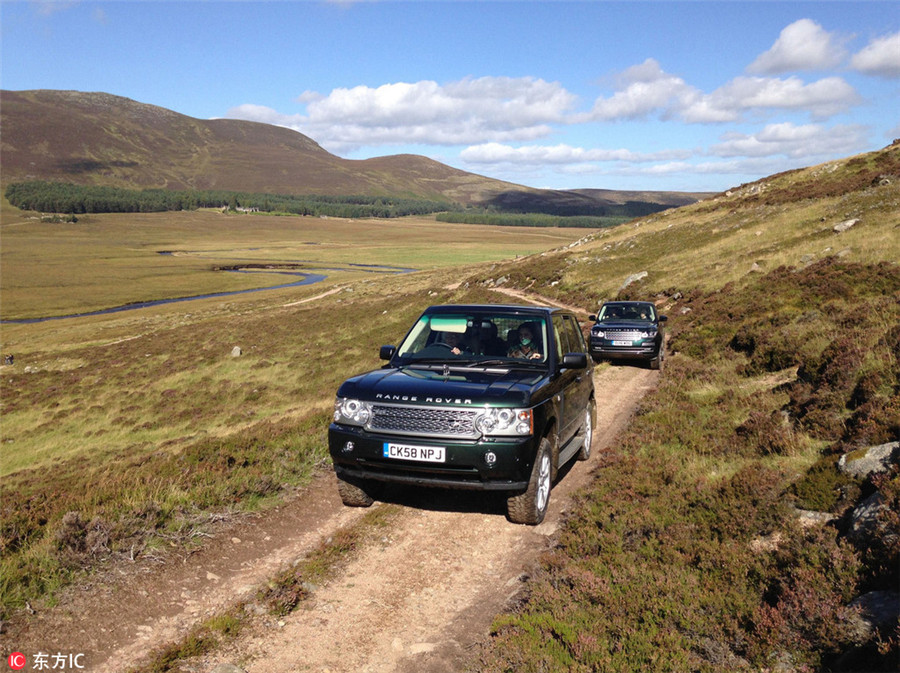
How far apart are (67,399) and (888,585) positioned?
3568 cm

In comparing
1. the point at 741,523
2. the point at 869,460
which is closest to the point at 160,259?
the point at 741,523

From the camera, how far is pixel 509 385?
687 cm

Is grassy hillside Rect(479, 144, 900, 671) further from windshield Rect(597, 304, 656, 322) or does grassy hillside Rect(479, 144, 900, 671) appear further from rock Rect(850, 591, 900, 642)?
windshield Rect(597, 304, 656, 322)

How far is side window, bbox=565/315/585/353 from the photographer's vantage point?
30.8ft

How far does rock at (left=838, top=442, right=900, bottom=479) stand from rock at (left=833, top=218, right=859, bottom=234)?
95.4 feet

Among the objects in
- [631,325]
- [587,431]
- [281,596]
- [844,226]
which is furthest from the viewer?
[844,226]

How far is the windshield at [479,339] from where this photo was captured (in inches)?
317

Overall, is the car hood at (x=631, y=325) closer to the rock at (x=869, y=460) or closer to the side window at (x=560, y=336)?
the side window at (x=560, y=336)

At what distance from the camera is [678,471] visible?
8641 mm

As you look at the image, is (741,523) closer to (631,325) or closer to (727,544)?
(727,544)

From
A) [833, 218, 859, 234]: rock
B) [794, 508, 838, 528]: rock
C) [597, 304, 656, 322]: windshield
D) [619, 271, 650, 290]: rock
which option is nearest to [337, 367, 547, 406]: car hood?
[794, 508, 838, 528]: rock

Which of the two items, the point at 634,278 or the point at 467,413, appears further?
the point at 634,278

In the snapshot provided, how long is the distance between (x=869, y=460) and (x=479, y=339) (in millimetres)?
4773

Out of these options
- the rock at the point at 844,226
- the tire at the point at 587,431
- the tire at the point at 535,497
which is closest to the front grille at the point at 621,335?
the tire at the point at 587,431
